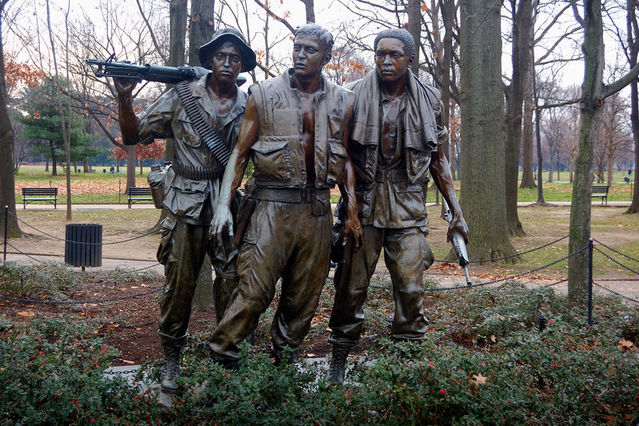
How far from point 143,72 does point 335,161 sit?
1470 millimetres

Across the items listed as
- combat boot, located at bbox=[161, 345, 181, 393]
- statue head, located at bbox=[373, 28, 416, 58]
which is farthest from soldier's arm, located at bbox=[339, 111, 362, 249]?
combat boot, located at bbox=[161, 345, 181, 393]

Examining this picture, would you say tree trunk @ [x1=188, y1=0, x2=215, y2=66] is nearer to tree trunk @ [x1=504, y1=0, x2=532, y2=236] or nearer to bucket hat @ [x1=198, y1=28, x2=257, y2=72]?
bucket hat @ [x1=198, y1=28, x2=257, y2=72]

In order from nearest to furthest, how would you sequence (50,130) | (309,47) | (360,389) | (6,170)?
1. (360,389)
2. (309,47)
3. (6,170)
4. (50,130)

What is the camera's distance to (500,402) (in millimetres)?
3908

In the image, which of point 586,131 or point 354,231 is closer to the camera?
point 354,231

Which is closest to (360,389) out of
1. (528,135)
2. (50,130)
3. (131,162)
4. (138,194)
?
(138,194)

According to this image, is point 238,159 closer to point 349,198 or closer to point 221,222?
point 221,222

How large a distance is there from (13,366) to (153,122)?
6.20 ft

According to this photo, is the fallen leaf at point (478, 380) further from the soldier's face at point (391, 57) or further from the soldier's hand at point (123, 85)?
the soldier's hand at point (123, 85)

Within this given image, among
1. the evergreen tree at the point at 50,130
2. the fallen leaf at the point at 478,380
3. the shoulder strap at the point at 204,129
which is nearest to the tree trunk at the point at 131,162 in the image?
the evergreen tree at the point at 50,130

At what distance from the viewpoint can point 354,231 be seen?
440 cm

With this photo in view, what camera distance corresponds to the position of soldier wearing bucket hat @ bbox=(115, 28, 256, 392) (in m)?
4.46

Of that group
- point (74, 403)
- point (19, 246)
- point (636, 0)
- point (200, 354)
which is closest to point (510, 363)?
point (200, 354)

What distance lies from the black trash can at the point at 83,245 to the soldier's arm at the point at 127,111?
22.1 feet
